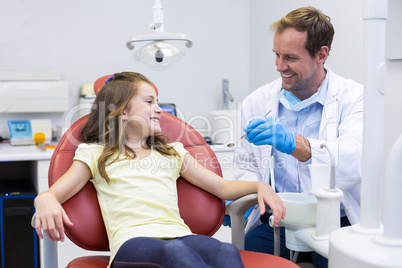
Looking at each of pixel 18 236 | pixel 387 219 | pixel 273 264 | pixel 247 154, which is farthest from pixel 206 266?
pixel 18 236

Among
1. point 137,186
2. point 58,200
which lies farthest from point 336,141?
point 58,200

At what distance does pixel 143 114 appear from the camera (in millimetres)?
1607

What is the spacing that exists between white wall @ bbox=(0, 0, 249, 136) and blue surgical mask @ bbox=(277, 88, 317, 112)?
1.22 metres

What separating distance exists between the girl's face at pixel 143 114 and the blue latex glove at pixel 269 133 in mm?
296

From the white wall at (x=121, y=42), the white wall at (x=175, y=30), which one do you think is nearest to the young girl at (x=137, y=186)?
the white wall at (x=175, y=30)

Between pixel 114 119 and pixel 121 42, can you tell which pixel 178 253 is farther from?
pixel 121 42

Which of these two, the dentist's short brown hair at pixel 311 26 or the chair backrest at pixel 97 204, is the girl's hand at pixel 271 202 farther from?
the dentist's short brown hair at pixel 311 26

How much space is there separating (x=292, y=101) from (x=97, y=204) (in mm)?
793

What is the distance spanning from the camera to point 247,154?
192 centimetres

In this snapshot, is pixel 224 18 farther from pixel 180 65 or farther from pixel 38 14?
pixel 38 14

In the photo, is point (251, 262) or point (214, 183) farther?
point (214, 183)

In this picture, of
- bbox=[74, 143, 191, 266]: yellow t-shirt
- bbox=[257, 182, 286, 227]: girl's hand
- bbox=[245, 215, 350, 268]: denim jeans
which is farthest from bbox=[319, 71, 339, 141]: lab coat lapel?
bbox=[74, 143, 191, 266]: yellow t-shirt

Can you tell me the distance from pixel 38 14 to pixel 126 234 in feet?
5.75

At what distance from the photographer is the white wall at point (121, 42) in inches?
106
